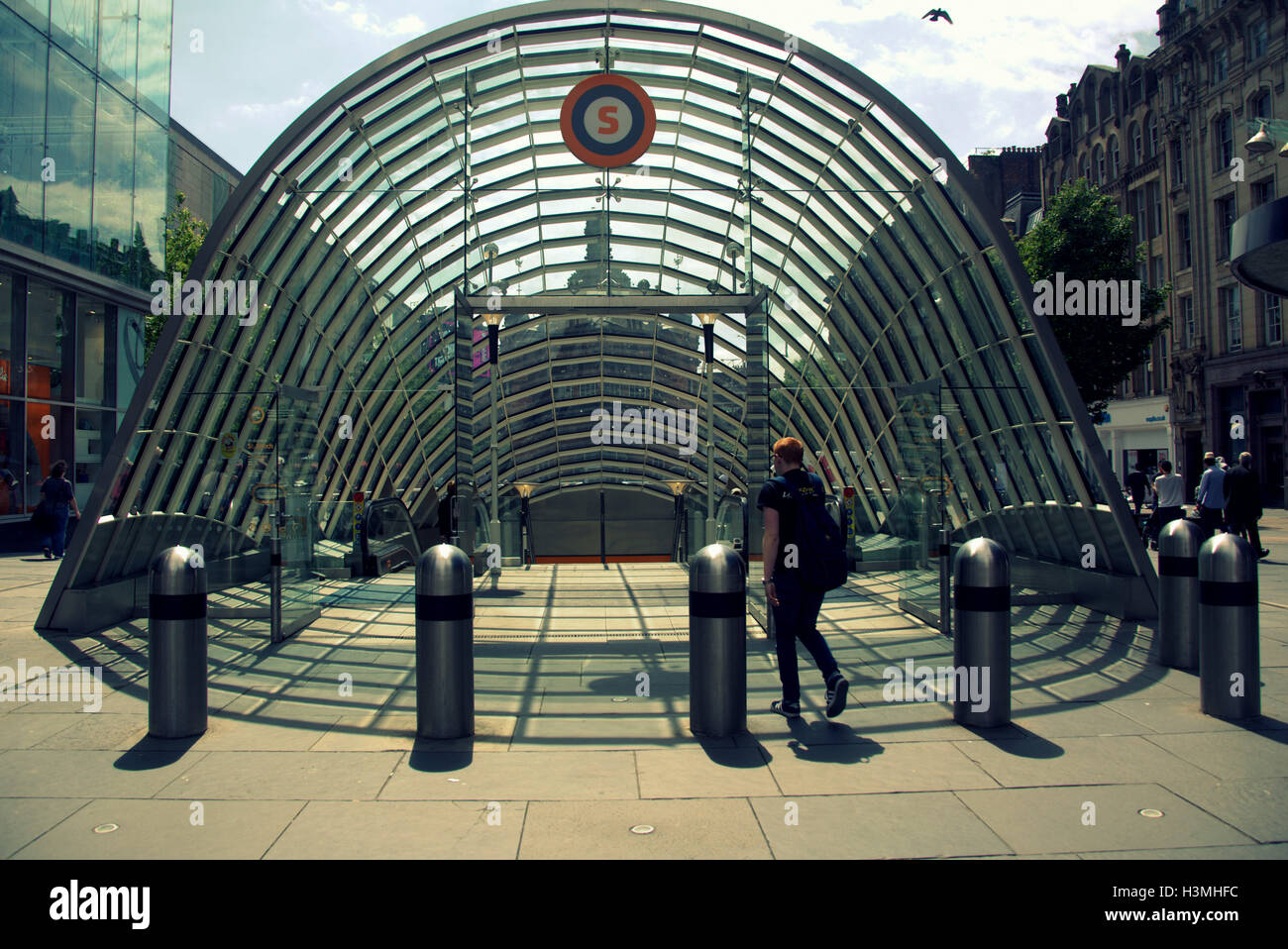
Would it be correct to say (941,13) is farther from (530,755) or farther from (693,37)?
(530,755)

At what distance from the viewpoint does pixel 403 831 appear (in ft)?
14.7

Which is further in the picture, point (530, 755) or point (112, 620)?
point (112, 620)

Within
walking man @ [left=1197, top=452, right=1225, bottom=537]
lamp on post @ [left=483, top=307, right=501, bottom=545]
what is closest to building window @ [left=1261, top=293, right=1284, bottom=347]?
walking man @ [left=1197, top=452, right=1225, bottom=537]

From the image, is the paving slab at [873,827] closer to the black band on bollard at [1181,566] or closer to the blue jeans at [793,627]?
the blue jeans at [793,627]

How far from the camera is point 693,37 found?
1311cm

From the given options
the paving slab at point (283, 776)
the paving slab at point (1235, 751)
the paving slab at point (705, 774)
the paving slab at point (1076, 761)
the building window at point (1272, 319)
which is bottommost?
the paving slab at point (283, 776)

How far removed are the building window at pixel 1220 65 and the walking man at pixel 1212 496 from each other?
2766 centimetres

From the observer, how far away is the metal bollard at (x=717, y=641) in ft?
19.5

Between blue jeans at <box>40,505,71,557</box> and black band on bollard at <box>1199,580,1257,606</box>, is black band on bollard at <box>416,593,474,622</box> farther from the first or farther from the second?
blue jeans at <box>40,505,71,557</box>

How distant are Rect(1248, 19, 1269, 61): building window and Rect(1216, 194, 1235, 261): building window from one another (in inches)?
197

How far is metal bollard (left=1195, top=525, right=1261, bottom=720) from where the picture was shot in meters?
6.20

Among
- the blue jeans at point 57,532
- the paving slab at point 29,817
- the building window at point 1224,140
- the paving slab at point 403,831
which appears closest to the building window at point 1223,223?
the building window at point 1224,140
